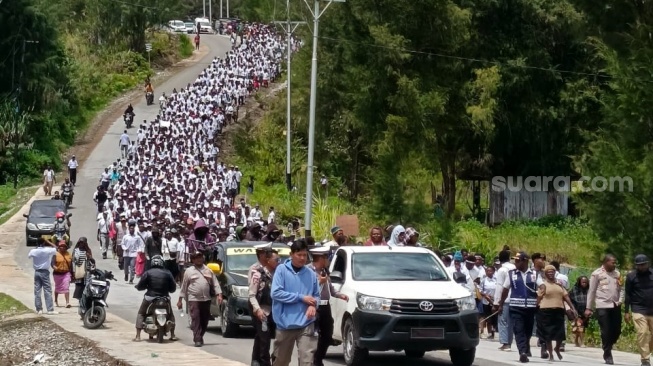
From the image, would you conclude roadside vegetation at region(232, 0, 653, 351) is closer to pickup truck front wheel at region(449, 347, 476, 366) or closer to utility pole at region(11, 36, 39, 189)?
utility pole at region(11, 36, 39, 189)

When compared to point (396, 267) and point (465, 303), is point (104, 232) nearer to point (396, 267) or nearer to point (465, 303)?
point (396, 267)

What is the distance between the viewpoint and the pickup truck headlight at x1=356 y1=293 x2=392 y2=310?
16.9 metres

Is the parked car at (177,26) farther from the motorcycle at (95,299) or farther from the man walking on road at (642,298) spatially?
the man walking on road at (642,298)

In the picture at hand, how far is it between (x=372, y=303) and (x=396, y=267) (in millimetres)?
1217

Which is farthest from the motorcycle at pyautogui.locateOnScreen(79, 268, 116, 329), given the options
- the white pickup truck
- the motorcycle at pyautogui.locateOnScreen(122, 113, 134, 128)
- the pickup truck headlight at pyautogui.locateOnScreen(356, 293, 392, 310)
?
the motorcycle at pyautogui.locateOnScreen(122, 113, 134, 128)

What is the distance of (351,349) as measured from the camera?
1738 cm

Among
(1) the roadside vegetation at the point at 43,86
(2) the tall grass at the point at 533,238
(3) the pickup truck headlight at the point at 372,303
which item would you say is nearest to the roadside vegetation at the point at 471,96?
(2) the tall grass at the point at 533,238

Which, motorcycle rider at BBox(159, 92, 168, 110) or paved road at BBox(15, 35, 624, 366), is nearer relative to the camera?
paved road at BBox(15, 35, 624, 366)

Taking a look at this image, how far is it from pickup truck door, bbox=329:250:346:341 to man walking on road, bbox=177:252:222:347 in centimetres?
268

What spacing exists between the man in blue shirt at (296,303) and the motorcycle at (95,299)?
1040 centimetres

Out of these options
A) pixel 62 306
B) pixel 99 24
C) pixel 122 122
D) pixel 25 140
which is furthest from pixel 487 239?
pixel 99 24

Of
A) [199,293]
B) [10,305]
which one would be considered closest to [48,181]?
[10,305]

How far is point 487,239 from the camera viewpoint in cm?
4175

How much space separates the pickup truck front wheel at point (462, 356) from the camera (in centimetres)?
1742
